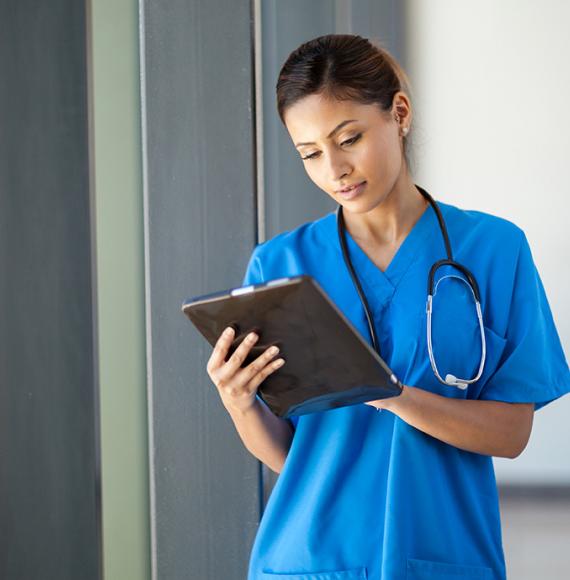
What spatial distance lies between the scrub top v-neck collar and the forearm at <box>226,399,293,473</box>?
207 mm

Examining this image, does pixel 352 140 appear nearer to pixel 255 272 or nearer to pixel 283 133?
pixel 255 272

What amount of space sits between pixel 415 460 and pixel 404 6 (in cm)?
94

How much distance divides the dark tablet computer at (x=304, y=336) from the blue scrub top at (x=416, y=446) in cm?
12

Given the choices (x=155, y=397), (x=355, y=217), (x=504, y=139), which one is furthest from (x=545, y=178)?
(x=155, y=397)

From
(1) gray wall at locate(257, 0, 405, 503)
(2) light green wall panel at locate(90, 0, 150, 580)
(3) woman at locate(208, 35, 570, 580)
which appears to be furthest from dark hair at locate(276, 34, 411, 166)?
(2) light green wall panel at locate(90, 0, 150, 580)

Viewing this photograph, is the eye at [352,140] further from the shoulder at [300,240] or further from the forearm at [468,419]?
the forearm at [468,419]

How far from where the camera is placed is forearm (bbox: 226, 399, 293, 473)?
1.16 m

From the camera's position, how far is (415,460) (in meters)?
1.07

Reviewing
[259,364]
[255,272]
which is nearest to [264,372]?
[259,364]

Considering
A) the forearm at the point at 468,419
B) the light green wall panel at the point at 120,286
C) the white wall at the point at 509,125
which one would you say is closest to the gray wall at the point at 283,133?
the white wall at the point at 509,125

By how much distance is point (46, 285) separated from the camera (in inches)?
73.2

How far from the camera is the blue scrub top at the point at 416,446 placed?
3.47 ft

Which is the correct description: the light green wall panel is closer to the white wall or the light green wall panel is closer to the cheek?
the white wall

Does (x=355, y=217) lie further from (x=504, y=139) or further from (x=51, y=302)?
(x=51, y=302)
